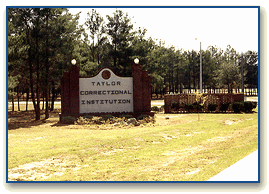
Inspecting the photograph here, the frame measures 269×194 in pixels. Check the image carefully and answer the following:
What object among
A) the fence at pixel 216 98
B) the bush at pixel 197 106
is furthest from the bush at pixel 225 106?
the bush at pixel 197 106

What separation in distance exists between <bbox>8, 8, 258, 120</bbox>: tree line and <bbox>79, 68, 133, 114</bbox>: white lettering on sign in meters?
3.96

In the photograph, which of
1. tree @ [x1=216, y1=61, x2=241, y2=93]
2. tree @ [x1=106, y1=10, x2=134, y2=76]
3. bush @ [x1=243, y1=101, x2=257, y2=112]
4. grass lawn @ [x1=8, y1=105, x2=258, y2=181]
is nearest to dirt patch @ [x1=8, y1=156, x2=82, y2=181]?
grass lawn @ [x1=8, y1=105, x2=258, y2=181]

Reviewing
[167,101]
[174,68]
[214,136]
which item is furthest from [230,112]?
[174,68]

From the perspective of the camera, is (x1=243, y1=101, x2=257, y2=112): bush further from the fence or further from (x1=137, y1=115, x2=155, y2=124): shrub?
(x1=137, y1=115, x2=155, y2=124): shrub

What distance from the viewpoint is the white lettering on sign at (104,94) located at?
59.1ft

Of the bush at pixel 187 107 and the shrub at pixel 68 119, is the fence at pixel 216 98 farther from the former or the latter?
the shrub at pixel 68 119

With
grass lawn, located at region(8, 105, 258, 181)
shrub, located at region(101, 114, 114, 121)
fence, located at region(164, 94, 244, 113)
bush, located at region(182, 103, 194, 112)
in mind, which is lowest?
grass lawn, located at region(8, 105, 258, 181)

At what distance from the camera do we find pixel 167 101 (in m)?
25.7

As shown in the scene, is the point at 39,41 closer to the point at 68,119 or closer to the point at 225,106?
the point at 68,119

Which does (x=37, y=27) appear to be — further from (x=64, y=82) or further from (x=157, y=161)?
(x=157, y=161)

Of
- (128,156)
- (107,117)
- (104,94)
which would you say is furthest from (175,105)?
(128,156)

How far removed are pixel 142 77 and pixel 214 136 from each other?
25.2 feet

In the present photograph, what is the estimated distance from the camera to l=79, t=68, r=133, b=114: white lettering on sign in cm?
1800

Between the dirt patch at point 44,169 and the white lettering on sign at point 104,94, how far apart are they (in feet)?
31.3
